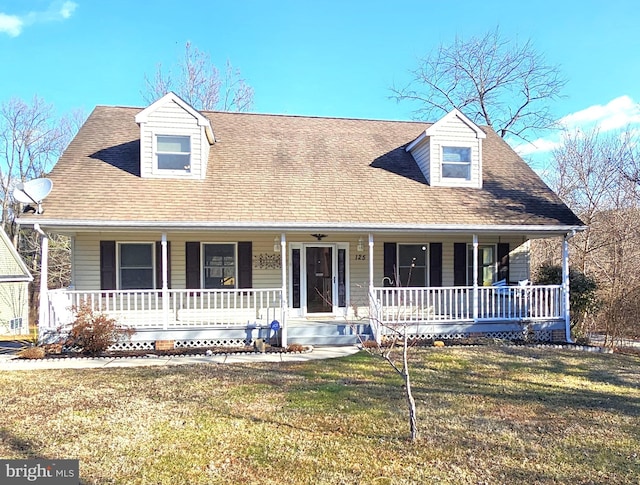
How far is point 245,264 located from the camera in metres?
10.7

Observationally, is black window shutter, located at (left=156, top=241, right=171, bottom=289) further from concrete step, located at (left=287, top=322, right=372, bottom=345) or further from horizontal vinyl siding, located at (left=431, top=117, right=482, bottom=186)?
horizontal vinyl siding, located at (left=431, top=117, right=482, bottom=186)

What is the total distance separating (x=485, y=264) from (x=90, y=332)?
1010cm

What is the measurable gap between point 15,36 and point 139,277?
11.1 m

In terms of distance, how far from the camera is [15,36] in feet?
47.8

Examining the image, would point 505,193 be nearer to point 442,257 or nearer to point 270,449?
point 442,257

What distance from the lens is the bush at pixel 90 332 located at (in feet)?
27.7

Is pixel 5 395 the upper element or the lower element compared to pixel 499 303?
lower

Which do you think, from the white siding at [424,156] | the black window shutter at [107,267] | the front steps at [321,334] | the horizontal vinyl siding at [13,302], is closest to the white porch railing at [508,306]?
the front steps at [321,334]

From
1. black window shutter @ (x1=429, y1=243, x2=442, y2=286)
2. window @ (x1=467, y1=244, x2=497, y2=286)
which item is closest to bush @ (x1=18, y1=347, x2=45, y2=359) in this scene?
black window shutter @ (x1=429, y1=243, x2=442, y2=286)

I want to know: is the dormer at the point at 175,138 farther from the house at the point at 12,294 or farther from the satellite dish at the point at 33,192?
the house at the point at 12,294

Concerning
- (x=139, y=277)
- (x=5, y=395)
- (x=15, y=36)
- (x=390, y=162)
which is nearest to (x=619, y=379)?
(x=390, y=162)

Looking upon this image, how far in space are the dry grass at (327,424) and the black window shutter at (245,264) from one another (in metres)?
3.37

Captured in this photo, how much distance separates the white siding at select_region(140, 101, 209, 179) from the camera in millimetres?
10469

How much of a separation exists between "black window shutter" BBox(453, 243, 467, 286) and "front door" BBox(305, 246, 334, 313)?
348cm
